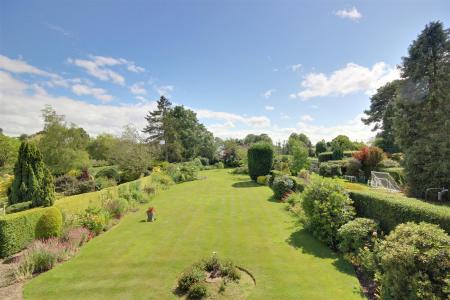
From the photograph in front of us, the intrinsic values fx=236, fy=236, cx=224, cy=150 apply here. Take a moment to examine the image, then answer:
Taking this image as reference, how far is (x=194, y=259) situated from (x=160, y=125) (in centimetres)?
3599

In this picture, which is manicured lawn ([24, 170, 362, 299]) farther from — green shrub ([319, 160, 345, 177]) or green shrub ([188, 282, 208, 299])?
green shrub ([319, 160, 345, 177])

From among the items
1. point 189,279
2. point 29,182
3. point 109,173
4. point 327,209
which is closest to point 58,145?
point 109,173

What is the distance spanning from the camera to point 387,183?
16672 mm

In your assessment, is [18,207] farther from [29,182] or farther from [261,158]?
[261,158]

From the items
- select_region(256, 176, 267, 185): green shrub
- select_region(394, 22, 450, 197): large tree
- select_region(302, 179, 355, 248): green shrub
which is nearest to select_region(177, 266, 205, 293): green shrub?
select_region(302, 179, 355, 248): green shrub

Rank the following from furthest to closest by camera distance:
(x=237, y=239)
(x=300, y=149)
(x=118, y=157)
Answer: (x=118, y=157), (x=300, y=149), (x=237, y=239)

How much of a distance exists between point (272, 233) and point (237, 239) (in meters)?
1.55

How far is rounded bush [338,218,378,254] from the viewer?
6953 mm

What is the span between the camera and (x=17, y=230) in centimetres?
788

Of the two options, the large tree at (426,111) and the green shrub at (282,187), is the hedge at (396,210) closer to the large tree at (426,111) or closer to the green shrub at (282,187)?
the green shrub at (282,187)

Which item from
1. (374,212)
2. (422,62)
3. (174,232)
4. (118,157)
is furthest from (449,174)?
(118,157)

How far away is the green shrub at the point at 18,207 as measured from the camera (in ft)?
29.6

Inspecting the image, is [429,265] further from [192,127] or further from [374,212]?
[192,127]

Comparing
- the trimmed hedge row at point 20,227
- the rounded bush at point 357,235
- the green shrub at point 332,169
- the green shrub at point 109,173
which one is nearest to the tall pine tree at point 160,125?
the green shrub at point 109,173
